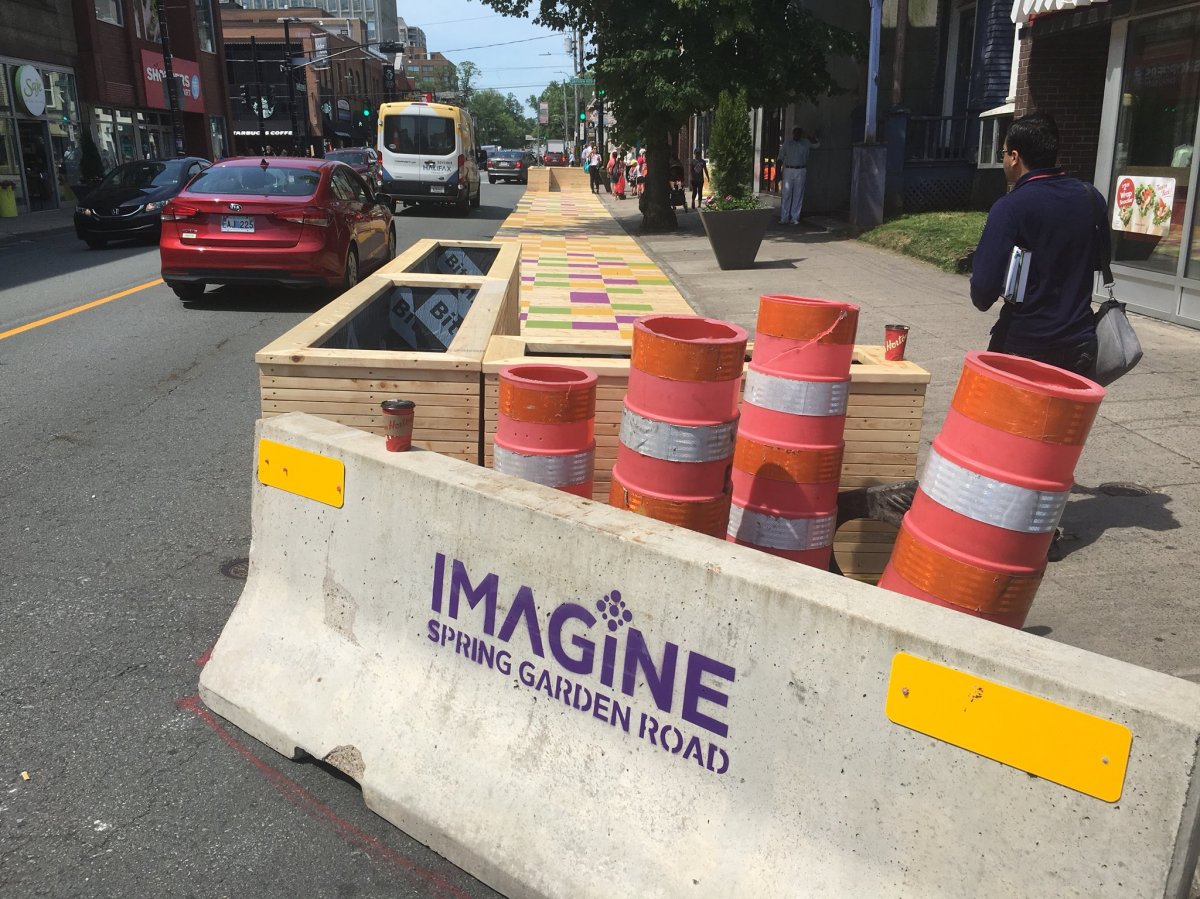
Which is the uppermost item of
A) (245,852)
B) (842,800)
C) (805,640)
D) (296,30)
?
(296,30)

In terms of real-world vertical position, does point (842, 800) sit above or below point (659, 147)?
below

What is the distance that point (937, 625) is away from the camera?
2.25 m

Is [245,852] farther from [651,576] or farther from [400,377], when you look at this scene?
[400,377]

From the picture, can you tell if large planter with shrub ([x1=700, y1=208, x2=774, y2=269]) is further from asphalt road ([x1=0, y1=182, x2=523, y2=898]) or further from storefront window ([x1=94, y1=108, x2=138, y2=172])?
storefront window ([x1=94, y1=108, x2=138, y2=172])

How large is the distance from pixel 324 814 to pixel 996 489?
2.19 m

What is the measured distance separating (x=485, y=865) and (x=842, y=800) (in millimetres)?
1018

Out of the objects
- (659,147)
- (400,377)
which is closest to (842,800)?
(400,377)

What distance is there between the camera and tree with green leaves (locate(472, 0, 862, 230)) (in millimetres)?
20281

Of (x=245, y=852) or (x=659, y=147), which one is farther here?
(x=659, y=147)

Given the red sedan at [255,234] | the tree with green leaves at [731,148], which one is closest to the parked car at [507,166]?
the tree with green leaves at [731,148]

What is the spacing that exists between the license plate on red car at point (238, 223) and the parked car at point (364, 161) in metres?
17.0

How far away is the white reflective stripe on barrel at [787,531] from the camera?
4.00 metres

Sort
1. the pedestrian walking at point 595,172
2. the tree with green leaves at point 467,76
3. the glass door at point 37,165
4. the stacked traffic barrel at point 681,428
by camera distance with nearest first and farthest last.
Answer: the stacked traffic barrel at point 681,428
the glass door at point 37,165
the pedestrian walking at point 595,172
the tree with green leaves at point 467,76

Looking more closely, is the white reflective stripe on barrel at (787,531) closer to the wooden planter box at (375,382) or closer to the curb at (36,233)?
the wooden planter box at (375,382)
